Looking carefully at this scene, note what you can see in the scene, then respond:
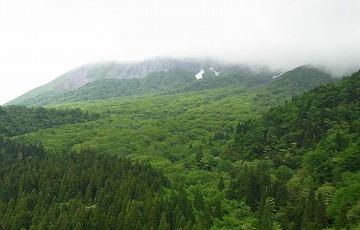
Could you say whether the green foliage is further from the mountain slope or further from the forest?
the mountain slope

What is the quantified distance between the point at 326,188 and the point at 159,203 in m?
41.6

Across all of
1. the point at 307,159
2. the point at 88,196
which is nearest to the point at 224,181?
the point at 307,159

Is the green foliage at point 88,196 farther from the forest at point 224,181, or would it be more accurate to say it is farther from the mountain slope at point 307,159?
the mountain slope at point 307,159

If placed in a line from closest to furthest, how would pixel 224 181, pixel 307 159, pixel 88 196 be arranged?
pixel 88 196
pixel 307 159
pixel 224 181

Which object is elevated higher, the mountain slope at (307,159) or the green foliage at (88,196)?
the green foliage at (88,196)

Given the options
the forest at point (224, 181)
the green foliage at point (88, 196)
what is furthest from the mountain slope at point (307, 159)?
the green foliage at point (88, 196)

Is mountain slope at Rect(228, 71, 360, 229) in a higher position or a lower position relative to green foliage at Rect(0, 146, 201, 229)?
lower

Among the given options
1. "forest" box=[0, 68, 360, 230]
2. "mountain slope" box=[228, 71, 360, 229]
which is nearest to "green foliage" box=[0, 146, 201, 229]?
"forest" box=[0, 68, 360, 230]

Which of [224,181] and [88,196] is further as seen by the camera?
[224,181]

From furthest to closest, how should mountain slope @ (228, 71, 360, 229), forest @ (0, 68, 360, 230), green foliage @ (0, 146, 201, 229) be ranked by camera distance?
green foliage @ (0, 146, 201, 229) < forest @ (0, 68, 360, 230) < mountain slope @ (228, 71, 360, 229)

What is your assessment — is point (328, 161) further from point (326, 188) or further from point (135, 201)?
point (135, 201)

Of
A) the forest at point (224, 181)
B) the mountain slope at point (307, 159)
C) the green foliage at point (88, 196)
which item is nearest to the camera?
the mountain slope at point (307, 159)

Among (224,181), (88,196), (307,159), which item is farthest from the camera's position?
(224,181)

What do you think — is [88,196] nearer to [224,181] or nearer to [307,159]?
[224,181]
